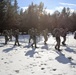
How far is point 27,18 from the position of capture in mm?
70812

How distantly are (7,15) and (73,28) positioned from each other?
46.2 meters

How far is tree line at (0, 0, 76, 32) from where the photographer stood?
57.1m

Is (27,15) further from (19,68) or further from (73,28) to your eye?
(19,68)

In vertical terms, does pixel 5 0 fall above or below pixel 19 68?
above

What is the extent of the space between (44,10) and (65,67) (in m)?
75.0

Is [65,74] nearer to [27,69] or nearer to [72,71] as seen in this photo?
[72,71]

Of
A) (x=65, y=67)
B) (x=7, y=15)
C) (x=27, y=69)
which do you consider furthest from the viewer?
(x=7, y=15)

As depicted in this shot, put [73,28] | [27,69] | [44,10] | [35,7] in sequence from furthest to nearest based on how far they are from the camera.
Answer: [73,28]
[44,10]
[35,7]
[27,69]

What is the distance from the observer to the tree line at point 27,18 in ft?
187

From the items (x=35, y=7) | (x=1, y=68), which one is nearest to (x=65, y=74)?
(x=1, y=68)

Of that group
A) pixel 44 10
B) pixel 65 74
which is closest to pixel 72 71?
pixel 65 74

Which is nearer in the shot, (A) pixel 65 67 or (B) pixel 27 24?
(A) pixel 65 67

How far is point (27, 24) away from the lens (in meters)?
69.5

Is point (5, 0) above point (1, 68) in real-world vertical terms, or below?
above
